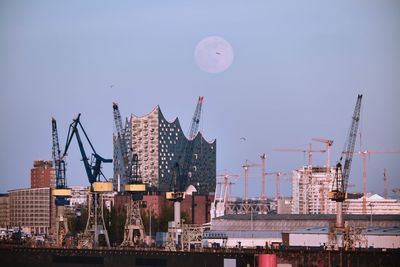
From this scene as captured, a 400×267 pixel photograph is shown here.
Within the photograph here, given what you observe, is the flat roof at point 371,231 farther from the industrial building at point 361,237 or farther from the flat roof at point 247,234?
the flat roof at point 247,234

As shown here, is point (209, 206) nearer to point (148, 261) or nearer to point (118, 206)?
point (118, 206)

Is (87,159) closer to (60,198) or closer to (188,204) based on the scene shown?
(60,198)

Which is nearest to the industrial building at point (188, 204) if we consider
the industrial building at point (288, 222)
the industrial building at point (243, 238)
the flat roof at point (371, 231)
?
the industrial building at point (288, 222)

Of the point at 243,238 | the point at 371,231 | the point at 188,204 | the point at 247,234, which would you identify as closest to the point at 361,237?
the point at 371,231

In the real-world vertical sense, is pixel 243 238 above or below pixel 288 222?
below

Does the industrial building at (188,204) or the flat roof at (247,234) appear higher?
the industrial building at (188,204)

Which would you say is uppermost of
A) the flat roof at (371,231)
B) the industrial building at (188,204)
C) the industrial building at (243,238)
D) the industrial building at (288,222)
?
the industrial building at (188,204)

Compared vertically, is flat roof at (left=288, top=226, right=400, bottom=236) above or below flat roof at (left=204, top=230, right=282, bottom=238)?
above

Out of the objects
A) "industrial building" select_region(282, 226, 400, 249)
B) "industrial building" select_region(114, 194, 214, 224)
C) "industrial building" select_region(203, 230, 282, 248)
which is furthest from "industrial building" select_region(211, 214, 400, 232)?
"industrial building" select_region(114, 194, 214, 224)

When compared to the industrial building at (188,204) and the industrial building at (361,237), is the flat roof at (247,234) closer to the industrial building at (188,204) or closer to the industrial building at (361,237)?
the industrial building at (361,237)

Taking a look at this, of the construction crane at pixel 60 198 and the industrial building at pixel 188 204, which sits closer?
the construction crane at pixel 60 198

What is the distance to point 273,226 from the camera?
152 metres

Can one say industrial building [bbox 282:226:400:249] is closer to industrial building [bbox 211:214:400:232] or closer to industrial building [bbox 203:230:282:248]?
industrial building [bbox 203:230:282:248]

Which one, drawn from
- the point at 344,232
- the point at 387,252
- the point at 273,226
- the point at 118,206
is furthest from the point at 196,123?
the point at 387,252
